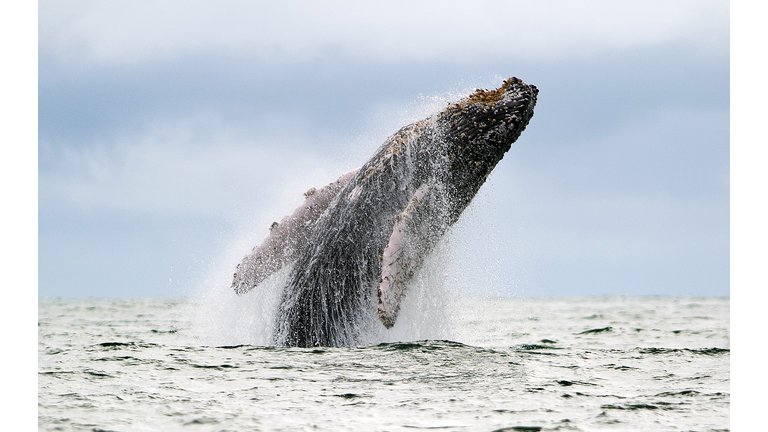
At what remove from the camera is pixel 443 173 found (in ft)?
32.4

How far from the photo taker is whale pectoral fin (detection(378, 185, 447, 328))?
8826mm

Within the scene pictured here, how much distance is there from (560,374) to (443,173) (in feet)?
11.0

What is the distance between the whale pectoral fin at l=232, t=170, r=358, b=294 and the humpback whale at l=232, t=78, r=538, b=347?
0.29 metres

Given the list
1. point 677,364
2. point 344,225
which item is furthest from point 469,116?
point 677,364

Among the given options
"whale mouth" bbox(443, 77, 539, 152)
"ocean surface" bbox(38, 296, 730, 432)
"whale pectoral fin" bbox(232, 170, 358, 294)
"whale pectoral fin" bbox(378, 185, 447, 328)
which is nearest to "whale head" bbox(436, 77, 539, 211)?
"whale mouth" bbox(443, 77, 539, 152)

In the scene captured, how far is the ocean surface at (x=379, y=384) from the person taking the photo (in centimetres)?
578

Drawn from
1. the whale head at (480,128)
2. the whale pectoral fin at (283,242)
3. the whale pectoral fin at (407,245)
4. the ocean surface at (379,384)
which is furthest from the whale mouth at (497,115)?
the ocean surface at (379,384)

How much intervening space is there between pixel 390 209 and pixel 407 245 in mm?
726

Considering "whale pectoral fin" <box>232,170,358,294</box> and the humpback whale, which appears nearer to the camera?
the humpback whale

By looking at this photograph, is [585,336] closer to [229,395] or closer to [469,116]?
[469,116]

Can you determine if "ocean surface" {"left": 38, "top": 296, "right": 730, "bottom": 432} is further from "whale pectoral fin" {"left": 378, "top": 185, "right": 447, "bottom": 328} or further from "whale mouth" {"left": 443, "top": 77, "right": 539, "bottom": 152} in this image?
"whale mouth" {"left": 443, "top": 77, "right": 539, "bottom": 152}

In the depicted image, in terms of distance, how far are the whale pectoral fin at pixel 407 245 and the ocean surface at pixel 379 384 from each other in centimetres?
72

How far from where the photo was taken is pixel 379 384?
713cm

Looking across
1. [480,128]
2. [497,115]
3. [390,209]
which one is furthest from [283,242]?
[497,115]
